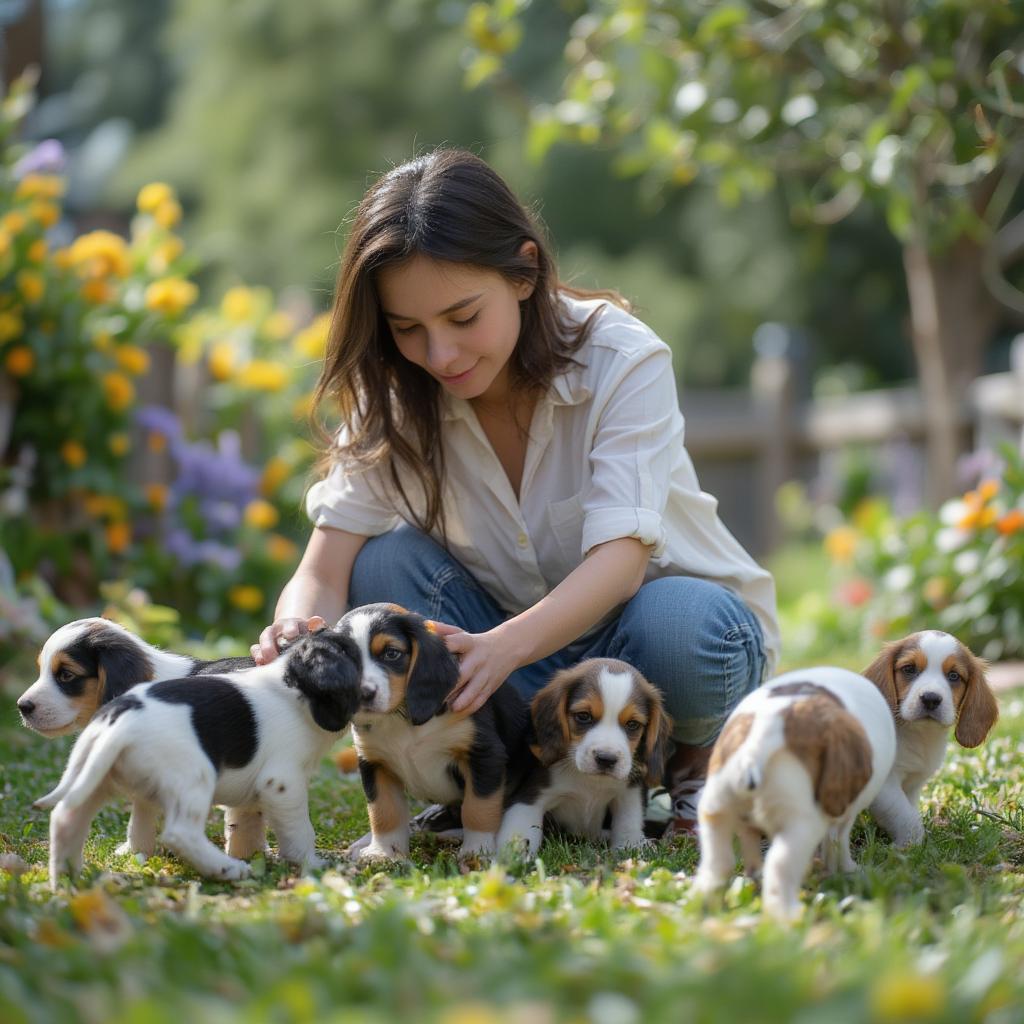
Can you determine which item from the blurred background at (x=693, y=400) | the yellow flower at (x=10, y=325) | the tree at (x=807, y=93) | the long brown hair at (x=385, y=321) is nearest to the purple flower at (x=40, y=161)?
the blurred background at (x=693, y=400)

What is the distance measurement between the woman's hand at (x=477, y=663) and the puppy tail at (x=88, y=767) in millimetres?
831

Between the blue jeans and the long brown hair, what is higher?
the long brown hair

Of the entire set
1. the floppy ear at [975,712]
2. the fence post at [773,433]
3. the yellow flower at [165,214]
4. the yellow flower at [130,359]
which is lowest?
the fence post at [773,433]

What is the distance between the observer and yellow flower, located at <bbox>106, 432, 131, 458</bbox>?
693 cm

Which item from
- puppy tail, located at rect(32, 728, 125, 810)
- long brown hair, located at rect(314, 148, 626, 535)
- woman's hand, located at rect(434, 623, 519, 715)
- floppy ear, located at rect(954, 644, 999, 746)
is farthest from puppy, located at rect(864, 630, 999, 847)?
puppy tail, located at rect(32, 728, 125, 810)

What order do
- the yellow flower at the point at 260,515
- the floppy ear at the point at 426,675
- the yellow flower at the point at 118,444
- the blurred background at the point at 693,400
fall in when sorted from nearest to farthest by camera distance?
the floppy ear at the point at 426,675, the blurred background at the point at 693,400, the yellow flower at the point at 118,444, the yellow flower at the point at 260,515

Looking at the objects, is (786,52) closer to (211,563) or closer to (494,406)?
(494,406)

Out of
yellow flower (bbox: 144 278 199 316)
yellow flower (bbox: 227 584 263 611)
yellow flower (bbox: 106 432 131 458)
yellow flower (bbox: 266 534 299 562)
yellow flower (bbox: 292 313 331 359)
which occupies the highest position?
yellow flower (bbox: 144 278 199 316)

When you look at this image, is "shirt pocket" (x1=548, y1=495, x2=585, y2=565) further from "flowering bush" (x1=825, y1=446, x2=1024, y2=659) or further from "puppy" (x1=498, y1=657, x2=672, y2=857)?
"flowering bush" (x1=825, y1=446, x2=1024, y2=659)

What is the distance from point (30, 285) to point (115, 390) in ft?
2.08

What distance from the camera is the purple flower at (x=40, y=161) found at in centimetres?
667

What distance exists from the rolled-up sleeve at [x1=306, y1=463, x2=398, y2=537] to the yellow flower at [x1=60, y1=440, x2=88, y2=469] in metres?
2.82

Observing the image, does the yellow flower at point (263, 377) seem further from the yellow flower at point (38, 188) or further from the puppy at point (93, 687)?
the puppy at point (93, 687)

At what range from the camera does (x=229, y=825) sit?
11.4 ft
